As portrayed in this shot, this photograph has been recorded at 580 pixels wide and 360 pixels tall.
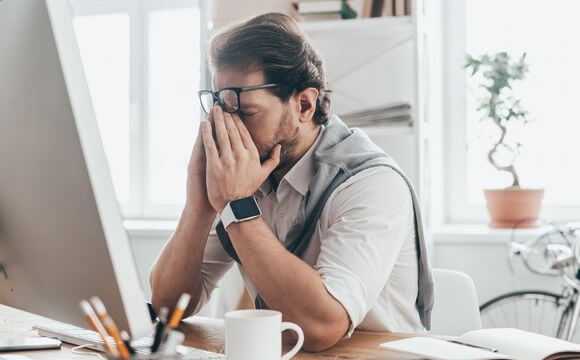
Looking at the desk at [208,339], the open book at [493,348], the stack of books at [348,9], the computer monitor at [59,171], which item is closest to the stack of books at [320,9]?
the stack of books at [348,9]

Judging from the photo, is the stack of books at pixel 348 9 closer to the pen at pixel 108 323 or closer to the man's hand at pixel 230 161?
the man's hand at pixel 230 161

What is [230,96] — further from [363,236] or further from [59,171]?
[59,171]

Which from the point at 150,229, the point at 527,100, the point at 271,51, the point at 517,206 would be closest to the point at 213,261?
the point at 271,51

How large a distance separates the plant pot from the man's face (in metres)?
1.48

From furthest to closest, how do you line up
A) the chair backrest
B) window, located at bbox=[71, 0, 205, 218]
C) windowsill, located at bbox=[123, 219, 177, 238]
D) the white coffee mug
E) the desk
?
1. window, located at bbox=[71, 0, 205, 218]
2. windowsill, located at bbox=[123, 219, 177, 238]
3. the chair backrest
4. the desk
5. the white coffee mug

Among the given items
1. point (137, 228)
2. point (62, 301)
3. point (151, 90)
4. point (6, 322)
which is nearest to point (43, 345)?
point (6, 322)

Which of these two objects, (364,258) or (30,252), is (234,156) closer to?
(364,258)

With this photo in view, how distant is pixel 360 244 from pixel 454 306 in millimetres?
394

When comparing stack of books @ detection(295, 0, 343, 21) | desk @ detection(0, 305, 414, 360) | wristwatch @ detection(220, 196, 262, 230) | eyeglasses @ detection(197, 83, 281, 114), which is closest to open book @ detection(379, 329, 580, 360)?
desk @ detection(0, 305, 414, 360)

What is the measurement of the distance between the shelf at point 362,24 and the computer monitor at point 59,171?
2008mm

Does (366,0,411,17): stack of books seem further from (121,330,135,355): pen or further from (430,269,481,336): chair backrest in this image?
(121,330,135,355): pen

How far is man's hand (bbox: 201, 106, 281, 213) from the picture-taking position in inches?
57.9

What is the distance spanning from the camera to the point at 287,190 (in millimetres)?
1607

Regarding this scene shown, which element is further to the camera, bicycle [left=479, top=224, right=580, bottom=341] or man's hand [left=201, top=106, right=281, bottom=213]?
bicycle [left=479, top=224, right=580, bottom=341]
